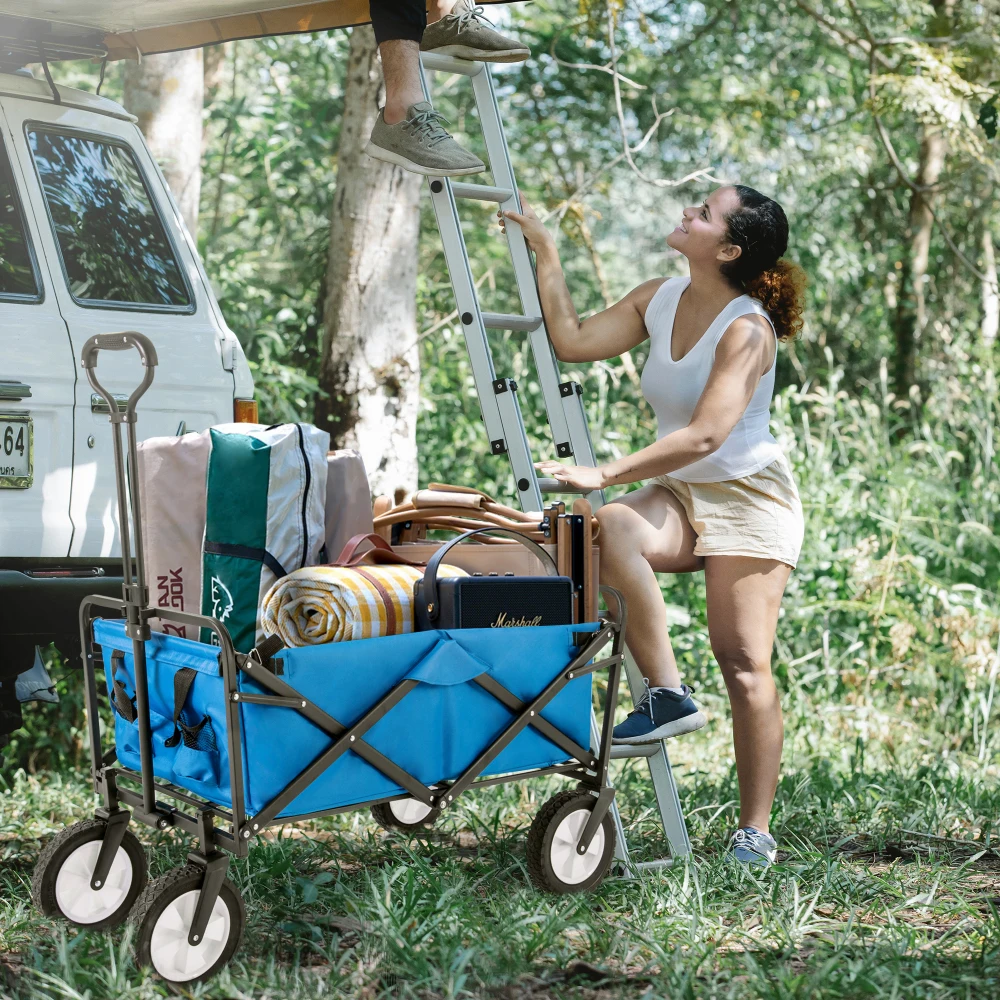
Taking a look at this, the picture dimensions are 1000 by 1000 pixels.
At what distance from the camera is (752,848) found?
3654mm

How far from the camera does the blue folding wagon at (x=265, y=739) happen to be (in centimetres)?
273

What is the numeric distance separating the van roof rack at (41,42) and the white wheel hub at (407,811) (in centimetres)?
270

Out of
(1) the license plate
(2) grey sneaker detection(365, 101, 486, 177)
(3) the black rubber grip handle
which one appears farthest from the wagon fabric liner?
(2) grey sneaker detection(365, 101, 486, 177)

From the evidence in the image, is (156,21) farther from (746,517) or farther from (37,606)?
(746,517)

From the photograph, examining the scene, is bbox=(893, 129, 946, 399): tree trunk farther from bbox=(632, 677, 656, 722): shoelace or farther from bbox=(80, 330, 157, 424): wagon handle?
bbox=(80, 330, 157, 424): wagon handle

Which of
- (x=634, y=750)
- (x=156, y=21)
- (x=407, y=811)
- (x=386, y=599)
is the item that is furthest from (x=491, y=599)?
(x=156, y=21)

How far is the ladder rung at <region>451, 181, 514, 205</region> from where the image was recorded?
12.2 ft

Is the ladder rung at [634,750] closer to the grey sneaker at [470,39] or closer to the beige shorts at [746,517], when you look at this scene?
the beige shorts at [746,517]

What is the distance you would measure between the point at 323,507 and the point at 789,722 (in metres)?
3.38

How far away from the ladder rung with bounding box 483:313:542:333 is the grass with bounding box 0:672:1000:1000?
1528 mm

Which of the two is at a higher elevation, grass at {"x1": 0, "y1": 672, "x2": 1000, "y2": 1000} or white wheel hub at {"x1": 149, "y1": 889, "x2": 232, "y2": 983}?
white wheel hub at {"x1": 149, "y1": 889, "x2": 232, "y2": 983}

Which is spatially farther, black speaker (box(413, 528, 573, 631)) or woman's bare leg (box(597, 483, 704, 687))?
woman's bare leg (box(597, 483, 704, 687))

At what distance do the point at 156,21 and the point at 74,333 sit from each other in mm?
1320

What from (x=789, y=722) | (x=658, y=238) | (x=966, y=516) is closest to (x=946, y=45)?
(x=966, y=516)
